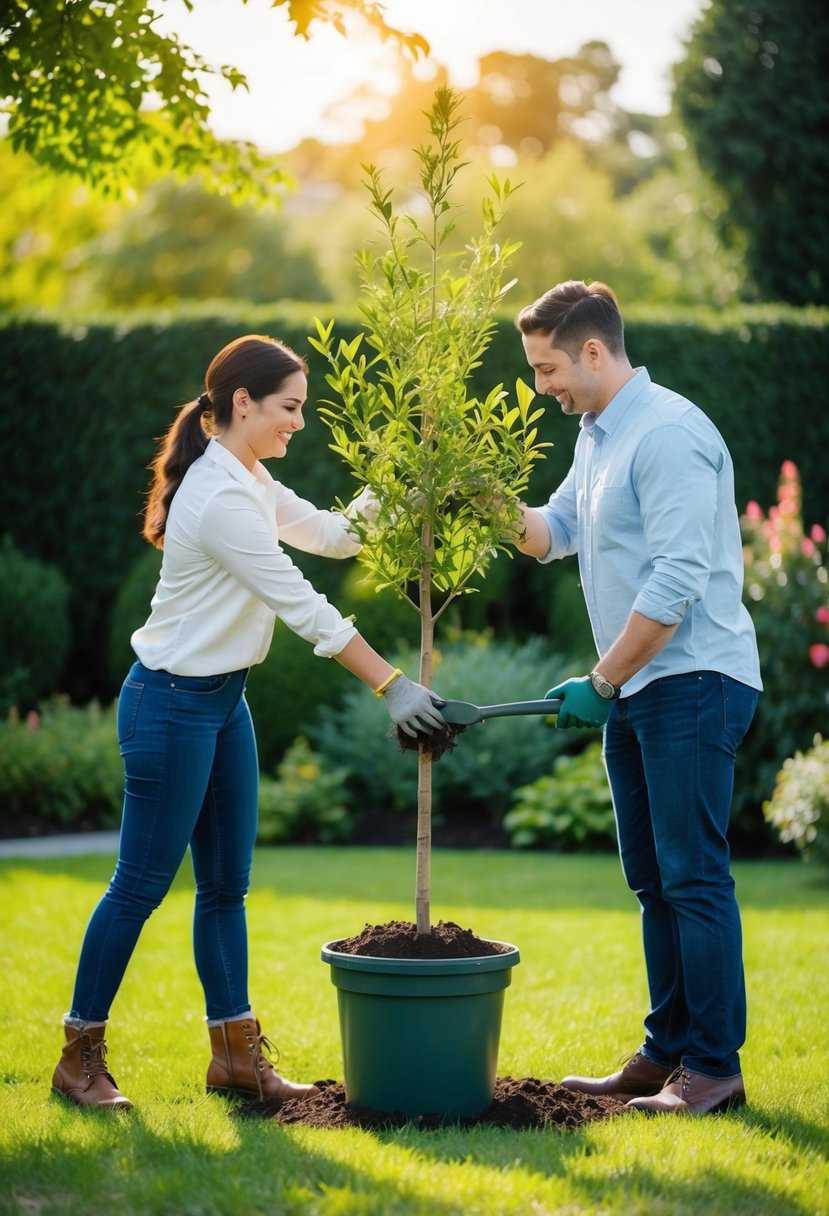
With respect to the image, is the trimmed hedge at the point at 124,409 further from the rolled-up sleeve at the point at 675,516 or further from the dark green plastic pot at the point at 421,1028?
the dark green plastic pot at the point at 421,1028

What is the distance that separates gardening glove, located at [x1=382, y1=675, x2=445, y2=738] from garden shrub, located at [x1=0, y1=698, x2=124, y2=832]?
19.9ft

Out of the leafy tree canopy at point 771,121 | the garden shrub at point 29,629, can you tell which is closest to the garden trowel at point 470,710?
the garden shrub at point 29,629

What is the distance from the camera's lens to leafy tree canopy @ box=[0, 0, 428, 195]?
15.4ft

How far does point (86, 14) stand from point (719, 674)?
3357 mm

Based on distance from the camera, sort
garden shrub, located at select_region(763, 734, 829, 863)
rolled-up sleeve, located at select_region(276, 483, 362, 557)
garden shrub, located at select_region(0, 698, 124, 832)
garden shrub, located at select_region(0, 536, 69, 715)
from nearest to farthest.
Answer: rolled-up sleeve, located at select_region(276, 483, 362, 557) < garden shrub, located at select_region(763, 734, 829, 863) < garden shrub, located at select_region(0, 698, 124, 832) < garden shrub, located at select_region(0, 536, 69, 715)

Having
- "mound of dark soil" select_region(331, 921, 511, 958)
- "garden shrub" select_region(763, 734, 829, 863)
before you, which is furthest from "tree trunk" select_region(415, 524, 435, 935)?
"garden shrub" select_region(763, 734, 829, 863)

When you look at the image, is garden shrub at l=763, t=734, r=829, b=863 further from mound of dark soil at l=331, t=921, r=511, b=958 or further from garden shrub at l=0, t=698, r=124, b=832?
garden shrub at l=0, t=698, r=124, b=832

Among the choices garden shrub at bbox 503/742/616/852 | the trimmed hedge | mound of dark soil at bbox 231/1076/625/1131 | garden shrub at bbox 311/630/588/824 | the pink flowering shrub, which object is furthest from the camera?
the trimmed hedge

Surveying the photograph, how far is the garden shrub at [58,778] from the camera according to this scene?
8984mm

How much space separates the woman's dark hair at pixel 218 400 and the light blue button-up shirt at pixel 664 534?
895mm

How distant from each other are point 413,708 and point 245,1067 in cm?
125

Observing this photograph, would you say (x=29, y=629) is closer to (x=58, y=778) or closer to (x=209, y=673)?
(x=58, y=778)

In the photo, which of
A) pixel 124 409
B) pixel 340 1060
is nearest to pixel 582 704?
pixel 340 1060

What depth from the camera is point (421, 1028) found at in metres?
3.29
